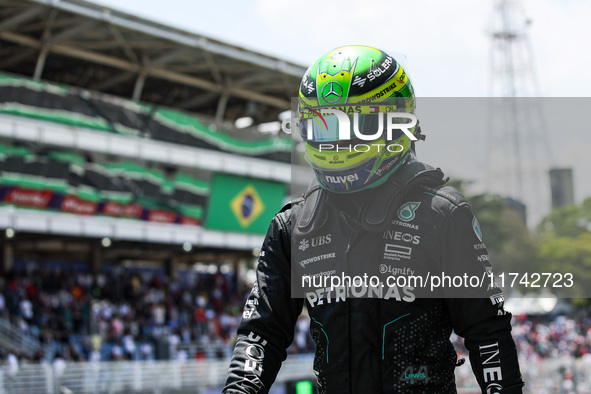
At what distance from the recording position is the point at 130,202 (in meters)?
27.0

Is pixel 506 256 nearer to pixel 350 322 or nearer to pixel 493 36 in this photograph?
pixel 350 322

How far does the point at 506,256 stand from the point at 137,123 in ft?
84.8

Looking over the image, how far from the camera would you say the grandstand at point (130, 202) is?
21.2 metres

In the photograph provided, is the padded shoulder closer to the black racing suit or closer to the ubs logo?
the black racing suit

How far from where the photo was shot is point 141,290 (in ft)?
91.5

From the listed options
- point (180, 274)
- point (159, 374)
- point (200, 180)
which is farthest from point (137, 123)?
point (159, 374)

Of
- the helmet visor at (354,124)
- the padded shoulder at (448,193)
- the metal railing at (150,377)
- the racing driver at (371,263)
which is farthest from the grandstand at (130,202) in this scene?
the padded shoulder at (448,193)

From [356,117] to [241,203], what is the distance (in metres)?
28.4

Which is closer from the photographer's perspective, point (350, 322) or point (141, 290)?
point (350, 322)

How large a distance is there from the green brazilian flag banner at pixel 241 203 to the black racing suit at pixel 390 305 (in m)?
27.2

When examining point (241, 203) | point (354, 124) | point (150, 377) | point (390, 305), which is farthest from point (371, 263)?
point (241, 203)

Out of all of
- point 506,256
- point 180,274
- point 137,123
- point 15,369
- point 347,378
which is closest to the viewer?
point 347,378

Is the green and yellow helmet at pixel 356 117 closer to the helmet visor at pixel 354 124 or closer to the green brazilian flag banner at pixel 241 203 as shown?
the helmet visor at pixel 354 124

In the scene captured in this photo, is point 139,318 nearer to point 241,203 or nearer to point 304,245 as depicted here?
point 241,203
